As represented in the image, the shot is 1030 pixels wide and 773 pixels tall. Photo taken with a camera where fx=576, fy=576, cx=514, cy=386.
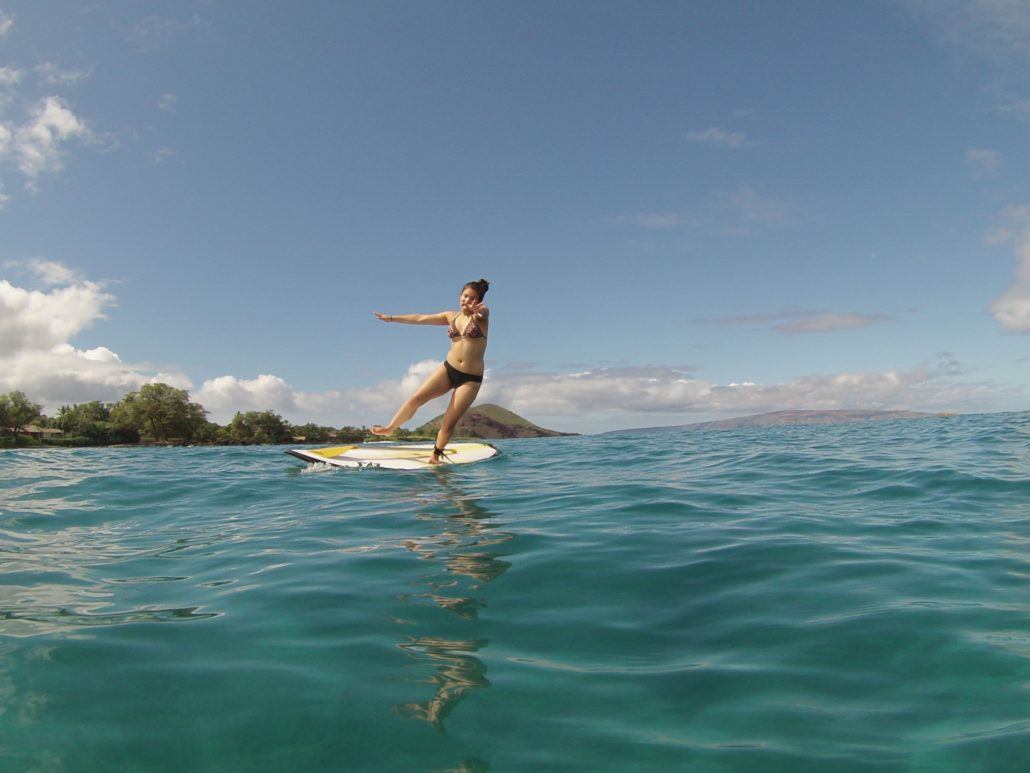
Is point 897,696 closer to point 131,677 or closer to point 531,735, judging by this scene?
point 531,735

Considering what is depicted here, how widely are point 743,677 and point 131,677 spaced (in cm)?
315

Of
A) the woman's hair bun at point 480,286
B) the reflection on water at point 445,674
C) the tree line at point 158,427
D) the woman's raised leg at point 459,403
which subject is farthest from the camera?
the tree line at point 158,427

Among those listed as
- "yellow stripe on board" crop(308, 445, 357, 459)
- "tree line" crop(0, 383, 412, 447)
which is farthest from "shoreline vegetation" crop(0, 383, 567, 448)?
"yellow stripe on board" crop(308, 445, 357, 459)

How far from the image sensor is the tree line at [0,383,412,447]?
79.6 meters

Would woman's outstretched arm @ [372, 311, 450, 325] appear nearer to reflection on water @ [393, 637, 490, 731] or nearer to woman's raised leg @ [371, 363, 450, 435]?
woman's raised leg @ [371, 363, 450, 435]

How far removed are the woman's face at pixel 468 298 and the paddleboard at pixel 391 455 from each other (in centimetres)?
368

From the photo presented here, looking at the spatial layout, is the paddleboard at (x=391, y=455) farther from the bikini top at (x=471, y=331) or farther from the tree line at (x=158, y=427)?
the tree line at (x=158, y=427)

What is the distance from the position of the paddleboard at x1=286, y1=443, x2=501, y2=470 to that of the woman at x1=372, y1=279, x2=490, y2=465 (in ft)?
2.92

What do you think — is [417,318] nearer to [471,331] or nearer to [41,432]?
[471,331]

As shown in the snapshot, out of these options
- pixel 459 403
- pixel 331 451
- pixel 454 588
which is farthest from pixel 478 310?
pixel 454 588

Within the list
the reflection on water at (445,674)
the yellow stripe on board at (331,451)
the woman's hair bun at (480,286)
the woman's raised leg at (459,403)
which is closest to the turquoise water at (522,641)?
the reflection on water at (445,674)

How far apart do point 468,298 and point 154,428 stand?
276 feet

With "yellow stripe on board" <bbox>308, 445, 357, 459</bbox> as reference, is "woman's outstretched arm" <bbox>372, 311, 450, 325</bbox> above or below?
above

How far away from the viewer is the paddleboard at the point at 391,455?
12.9 m
